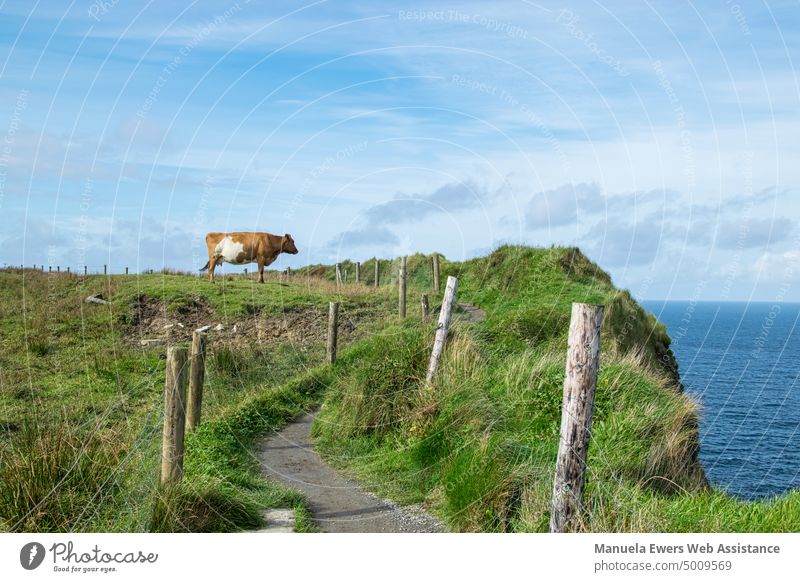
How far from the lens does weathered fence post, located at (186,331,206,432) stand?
10398 mm

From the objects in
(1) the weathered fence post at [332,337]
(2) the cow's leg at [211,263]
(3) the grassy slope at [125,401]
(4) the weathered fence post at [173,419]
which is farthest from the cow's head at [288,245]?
(4) the weathered fence post at [173,419]

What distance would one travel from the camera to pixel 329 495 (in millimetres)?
9875

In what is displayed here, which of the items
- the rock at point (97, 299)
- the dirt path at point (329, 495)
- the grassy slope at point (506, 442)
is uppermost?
the rock at point (97, 299)

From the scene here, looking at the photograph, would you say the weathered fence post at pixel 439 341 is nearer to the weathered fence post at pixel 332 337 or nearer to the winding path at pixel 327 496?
the winding path at pixel 327 496

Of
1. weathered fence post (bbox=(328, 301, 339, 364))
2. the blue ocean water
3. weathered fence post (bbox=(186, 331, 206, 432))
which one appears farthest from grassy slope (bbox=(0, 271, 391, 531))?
the blue ocean water

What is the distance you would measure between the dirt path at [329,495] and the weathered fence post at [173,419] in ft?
5.99

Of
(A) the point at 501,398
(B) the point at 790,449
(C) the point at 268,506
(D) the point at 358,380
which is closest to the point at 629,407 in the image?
(A) the point at 501,398

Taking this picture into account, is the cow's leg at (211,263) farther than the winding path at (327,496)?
Yes

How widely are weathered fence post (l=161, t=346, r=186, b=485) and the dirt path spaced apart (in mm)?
1825

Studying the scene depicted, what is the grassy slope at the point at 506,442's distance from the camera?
759 cm

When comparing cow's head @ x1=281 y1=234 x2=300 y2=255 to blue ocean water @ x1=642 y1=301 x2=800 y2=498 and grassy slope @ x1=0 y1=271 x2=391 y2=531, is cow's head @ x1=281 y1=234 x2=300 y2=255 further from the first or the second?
blue ocean water @ x1=642 y1=301 x2=800 y2=498

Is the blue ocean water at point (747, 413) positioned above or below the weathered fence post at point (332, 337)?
below
